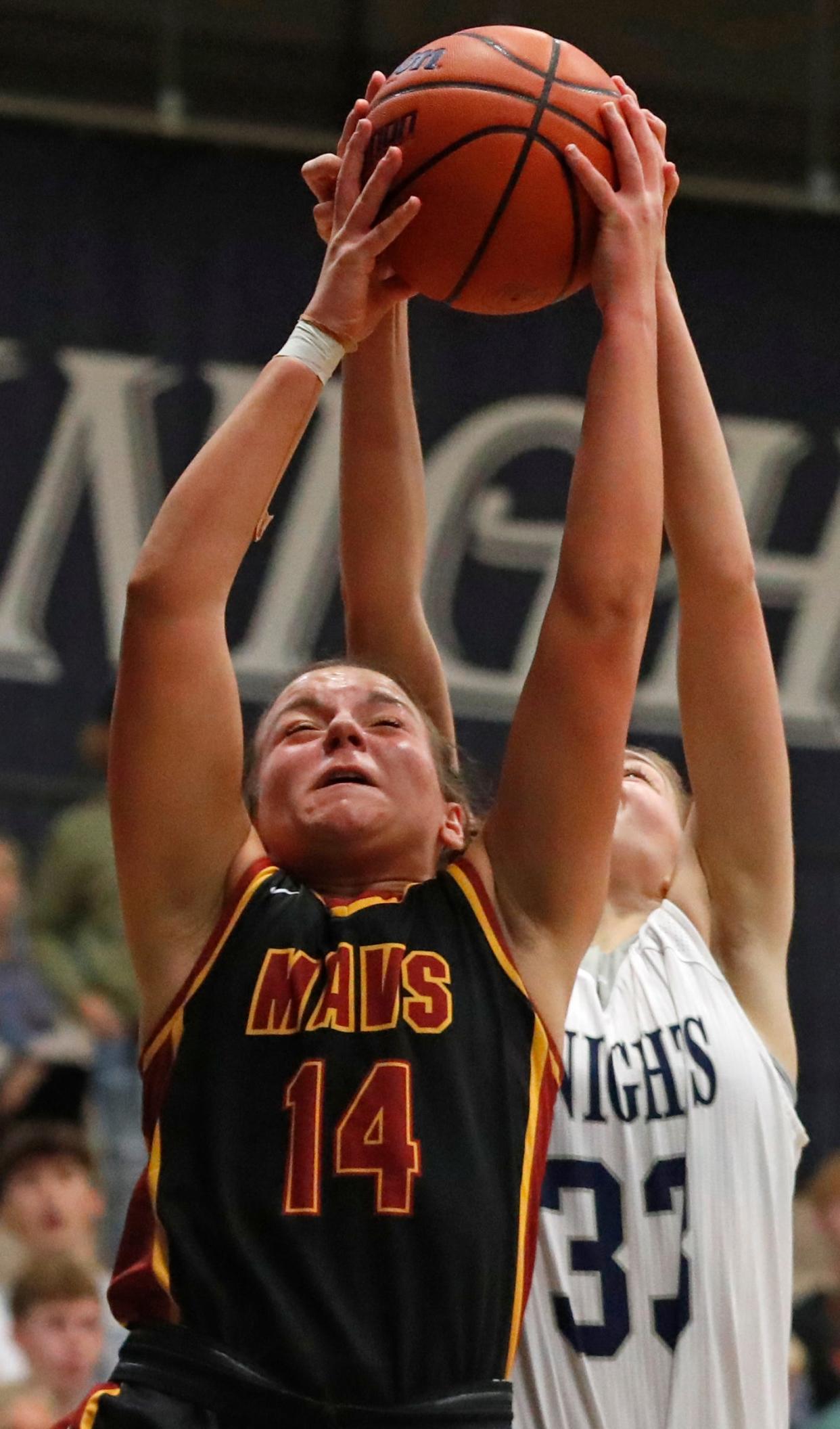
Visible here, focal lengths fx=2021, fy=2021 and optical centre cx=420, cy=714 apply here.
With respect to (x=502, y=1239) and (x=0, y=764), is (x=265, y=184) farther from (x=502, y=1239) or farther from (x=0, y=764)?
(x=502, y=1239)

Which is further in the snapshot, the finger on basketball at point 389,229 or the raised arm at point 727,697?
the raised arm at point 727,697

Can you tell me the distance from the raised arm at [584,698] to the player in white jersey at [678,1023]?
0.42 meters

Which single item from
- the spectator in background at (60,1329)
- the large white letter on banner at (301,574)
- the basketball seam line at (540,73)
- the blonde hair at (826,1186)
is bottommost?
the spectator in background at (60,1329)

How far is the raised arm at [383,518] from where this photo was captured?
3.13m

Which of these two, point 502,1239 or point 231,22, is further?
point 231,22

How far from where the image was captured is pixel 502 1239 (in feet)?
7.48

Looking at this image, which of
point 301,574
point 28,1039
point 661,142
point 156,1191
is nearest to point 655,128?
point 661,142

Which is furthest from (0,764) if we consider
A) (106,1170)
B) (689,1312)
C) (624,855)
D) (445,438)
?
(689,1312)

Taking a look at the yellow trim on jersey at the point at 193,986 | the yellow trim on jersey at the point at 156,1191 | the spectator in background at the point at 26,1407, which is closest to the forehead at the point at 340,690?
the yellow trim on jersey at the point at 193,986

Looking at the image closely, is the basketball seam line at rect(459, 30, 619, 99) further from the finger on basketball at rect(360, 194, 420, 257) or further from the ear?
the ear

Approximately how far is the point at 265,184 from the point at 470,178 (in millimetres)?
6194

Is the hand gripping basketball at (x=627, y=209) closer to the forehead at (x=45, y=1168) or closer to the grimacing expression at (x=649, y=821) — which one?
the grimacing expression at (x=649, y=821)

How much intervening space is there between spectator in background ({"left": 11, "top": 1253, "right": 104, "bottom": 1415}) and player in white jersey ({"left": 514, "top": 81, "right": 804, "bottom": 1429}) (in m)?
3.12

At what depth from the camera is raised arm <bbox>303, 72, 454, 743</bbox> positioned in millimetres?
3131
